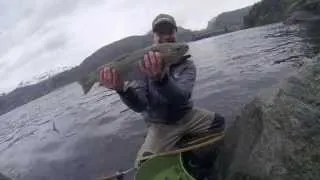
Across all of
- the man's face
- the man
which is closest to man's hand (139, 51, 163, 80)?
the man

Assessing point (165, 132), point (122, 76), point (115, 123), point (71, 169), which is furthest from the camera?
point (115, 123)

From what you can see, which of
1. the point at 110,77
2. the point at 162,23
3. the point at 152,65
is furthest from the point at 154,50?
the point at 162,23

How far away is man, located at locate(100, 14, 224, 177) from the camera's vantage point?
758 centimetres

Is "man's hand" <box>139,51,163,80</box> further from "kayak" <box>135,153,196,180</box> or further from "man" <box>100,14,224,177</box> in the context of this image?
"kayak" <box>135,153,196,180</box>

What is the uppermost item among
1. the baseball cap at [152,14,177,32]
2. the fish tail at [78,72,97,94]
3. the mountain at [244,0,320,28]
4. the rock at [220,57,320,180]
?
the baseball cap at [152,14,177,32]

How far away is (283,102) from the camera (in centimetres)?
786

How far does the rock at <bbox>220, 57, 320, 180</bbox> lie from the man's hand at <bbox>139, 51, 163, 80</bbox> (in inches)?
90.2

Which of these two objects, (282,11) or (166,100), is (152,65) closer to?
(166,100)

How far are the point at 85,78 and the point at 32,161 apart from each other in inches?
→ 700

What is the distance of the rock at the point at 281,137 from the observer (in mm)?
6930

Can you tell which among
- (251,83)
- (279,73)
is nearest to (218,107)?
(251,83)

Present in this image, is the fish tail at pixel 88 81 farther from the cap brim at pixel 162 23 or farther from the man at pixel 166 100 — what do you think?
the cap brim at pixel 162 23

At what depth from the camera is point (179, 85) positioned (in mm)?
8266

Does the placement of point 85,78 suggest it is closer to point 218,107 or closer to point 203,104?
point 218,107
